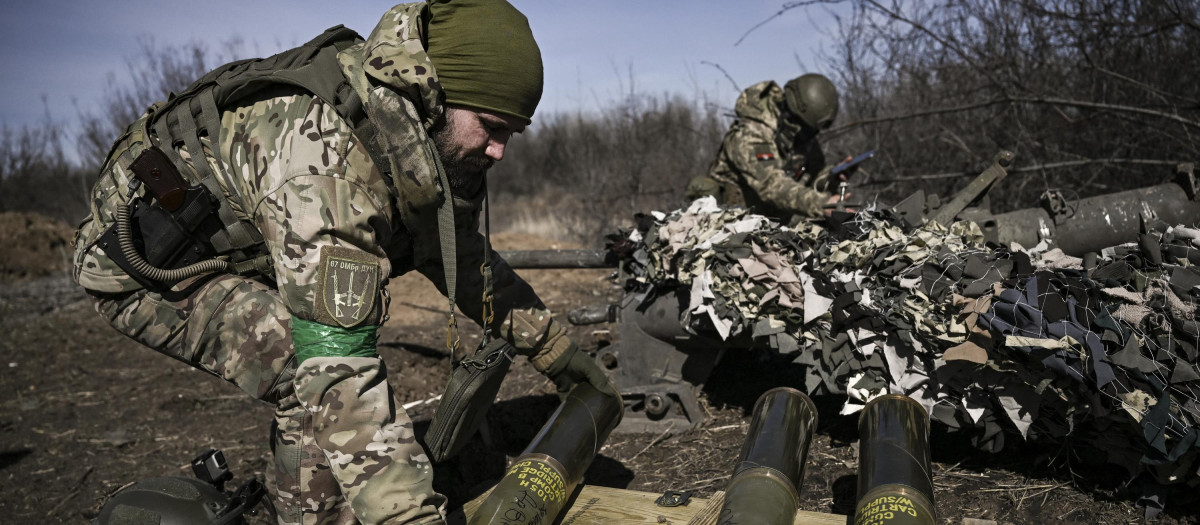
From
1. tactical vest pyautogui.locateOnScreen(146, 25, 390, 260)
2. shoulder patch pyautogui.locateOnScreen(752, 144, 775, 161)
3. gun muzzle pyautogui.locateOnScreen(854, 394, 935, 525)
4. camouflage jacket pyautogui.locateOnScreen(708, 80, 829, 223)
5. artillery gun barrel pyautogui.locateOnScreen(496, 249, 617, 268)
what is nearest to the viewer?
gun muzzle pyautogui.locateOnScreen(854, 394, 935, 525)

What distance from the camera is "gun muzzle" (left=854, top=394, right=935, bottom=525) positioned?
2.11 m

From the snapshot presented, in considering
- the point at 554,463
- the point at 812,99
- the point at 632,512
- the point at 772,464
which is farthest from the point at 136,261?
the point at 812,99

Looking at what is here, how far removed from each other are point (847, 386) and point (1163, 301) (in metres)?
1.15

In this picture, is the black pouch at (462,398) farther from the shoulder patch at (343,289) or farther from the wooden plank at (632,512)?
the shoulder patch at (343,289)

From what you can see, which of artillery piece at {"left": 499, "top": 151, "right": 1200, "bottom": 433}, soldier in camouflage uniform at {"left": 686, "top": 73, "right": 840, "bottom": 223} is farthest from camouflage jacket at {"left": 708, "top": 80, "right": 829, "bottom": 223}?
artillery piece at {"left": 499, "top": 151, "right": 1200, "bottom": 433}

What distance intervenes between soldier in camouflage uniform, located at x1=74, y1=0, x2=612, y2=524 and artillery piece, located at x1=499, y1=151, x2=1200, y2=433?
5.42 feet

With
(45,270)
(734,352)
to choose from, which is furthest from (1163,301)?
(45,270)

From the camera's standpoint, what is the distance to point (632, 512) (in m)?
2.67

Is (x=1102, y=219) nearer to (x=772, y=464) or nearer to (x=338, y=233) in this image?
(x=772, y=464)

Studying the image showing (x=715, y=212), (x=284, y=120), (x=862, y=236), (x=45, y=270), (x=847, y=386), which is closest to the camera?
(x=284, y=120)

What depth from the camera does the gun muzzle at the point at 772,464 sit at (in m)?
2.23

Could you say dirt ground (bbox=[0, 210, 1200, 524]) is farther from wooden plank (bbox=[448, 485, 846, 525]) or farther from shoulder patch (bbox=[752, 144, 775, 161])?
shoulder patch (bbox=[752, 144, 775, 161])

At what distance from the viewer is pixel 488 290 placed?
276cm

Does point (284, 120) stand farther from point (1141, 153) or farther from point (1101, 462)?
Result: point (1141, 153)
